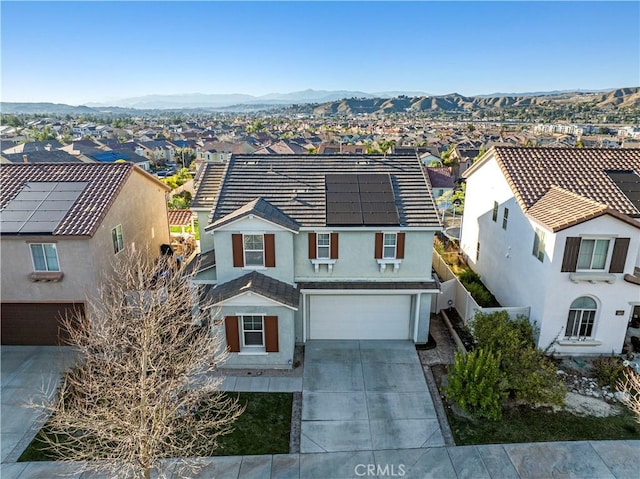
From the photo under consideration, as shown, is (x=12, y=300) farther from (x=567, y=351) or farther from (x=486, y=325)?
(x=567, y=351)

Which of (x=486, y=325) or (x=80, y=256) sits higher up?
(x=80, y=256)

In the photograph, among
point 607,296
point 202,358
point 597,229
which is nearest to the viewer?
point 202,358

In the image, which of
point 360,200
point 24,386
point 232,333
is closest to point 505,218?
point 360,200

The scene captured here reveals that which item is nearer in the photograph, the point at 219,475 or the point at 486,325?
the point at 219,475

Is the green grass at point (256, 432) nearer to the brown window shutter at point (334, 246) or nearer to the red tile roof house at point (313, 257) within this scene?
the red tile roof house at point (313, 257)

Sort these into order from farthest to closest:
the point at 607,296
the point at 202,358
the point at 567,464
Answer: the point at 607,296 < the point at 567,464 < the point at 202,358

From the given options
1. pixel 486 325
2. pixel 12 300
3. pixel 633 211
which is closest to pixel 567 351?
pixel 486 325
